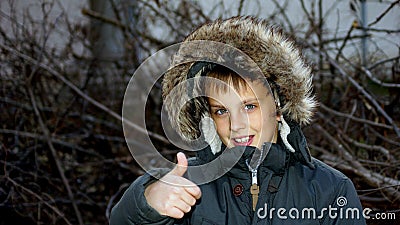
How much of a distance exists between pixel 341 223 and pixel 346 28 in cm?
307

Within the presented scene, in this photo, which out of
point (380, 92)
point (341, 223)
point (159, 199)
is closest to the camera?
point (159, 199)

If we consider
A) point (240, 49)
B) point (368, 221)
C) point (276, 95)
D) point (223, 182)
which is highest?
point (240, 49)

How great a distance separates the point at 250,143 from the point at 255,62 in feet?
1.10

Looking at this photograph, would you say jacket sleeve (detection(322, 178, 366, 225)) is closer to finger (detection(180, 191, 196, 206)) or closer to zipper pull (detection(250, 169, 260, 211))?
zipper pull (detection(250, 169, 260, 211))

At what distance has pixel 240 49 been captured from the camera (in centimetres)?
228

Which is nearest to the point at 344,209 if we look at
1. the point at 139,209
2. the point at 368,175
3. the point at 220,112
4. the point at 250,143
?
the point at 250,143

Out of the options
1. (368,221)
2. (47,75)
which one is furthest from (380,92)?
(47,75)

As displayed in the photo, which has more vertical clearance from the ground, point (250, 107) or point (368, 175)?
point (250, 107)

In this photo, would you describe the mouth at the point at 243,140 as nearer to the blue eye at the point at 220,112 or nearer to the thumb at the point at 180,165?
the blue eye at the point at 220,112

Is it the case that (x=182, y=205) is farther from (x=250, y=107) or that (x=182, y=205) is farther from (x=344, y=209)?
(x=344, y=209)

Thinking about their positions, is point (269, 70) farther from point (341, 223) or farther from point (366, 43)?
point (366, 43)

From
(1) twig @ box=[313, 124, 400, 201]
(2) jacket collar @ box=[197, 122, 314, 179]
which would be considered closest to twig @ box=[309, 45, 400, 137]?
(1) twig @ box=[313, 124, 400, 201]

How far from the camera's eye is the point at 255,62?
7.46 ft

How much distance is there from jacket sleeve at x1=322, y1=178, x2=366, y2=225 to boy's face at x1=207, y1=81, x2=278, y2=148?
1.14 feet
